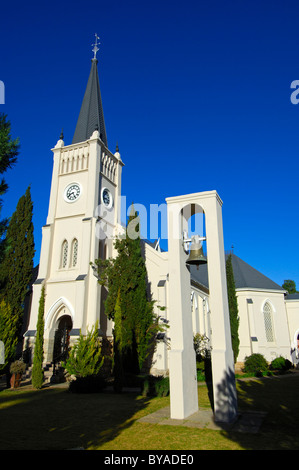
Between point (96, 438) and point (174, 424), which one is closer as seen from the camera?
point (96, 438)

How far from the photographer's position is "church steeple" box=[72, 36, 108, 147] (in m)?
27.8

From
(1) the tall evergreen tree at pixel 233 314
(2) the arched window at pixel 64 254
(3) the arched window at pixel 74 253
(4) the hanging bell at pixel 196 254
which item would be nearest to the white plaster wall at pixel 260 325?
(1) the tall evergreen tree at pixel 233 314

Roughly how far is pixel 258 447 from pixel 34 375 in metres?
13.7

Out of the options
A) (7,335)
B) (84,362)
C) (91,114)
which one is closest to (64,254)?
(7,335)

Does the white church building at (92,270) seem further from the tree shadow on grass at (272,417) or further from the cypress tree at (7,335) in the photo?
the tree shadow on grass at (272,417)

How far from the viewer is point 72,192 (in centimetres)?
2586

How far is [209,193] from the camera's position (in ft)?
31.1

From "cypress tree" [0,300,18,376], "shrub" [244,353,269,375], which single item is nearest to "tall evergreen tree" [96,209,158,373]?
"cypress tree" [0,300,18,376]

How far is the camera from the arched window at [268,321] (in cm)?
2964

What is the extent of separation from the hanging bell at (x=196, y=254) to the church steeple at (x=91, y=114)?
2020 centimetres

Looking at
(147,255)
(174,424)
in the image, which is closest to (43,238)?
(147,255)

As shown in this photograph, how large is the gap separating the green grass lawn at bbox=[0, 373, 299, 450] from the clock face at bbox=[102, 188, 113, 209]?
54.9 feet

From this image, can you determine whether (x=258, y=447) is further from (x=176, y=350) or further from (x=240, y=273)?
(x=240, y=273)

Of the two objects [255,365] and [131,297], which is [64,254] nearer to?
[131,297]
